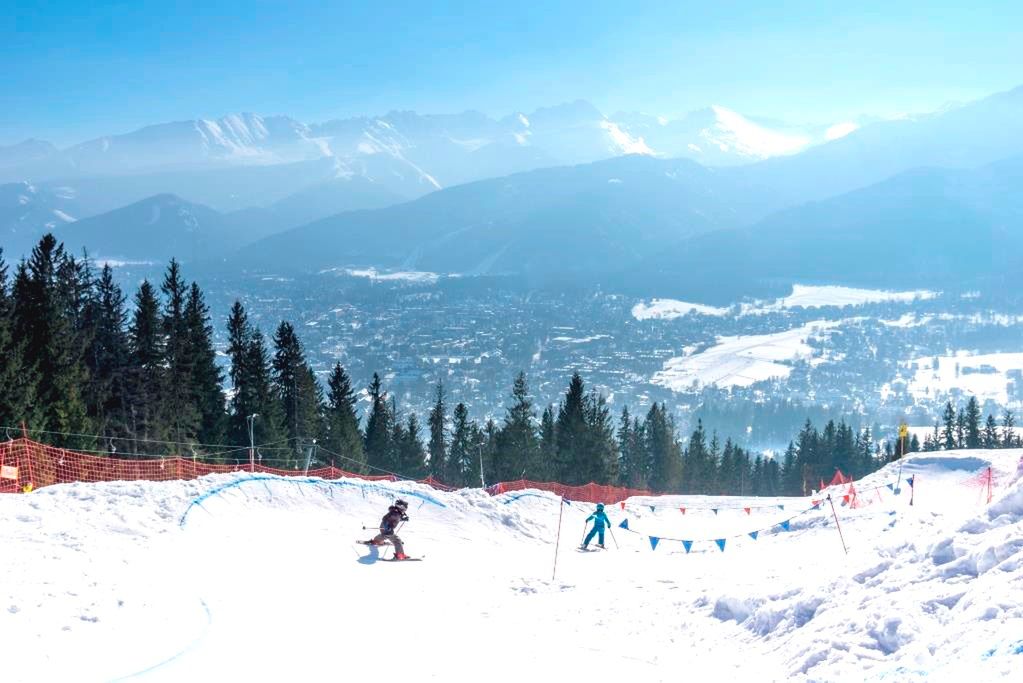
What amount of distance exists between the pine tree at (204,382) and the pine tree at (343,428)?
10.1 m

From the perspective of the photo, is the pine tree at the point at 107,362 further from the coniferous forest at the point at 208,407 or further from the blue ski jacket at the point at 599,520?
the blue ski jacket at the point at 599,520

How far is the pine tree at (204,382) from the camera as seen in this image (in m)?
53.4

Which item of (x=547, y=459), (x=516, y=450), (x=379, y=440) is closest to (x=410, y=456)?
(x=379, y=440)

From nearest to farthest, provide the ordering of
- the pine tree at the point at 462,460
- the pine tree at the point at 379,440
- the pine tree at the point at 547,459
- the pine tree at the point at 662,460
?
the pine tree at the point at 547,459 → the pine tree at the point at 379,440 → the pine tree at the point at 462,460 → the pine tree at the point at 662,460

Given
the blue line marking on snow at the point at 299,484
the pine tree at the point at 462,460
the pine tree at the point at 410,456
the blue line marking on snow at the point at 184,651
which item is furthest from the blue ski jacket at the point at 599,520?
the pine tree at the point at 462,460

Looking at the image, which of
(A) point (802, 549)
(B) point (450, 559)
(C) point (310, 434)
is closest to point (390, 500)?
(B) point (450, 559)

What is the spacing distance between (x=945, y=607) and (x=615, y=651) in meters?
4.68

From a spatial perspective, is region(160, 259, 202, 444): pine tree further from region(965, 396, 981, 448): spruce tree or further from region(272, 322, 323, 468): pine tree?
region(965, 396, 981, 448): spruce tree

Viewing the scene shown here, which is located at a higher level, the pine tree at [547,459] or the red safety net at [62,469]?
the red safety net at [62,469]

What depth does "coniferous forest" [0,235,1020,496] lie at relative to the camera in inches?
1572

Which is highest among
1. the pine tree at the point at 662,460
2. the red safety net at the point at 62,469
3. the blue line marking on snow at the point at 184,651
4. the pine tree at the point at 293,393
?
the pine tree at the point at 293,393

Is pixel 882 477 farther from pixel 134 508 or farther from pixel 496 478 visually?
pixel 496 478

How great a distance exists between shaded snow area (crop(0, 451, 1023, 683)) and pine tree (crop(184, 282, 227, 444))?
110 ft

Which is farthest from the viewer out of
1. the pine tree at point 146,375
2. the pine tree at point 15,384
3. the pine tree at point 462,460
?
the pine tree at point 462,460
